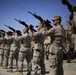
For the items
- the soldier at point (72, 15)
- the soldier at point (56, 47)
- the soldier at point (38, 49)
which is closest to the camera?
the soldier at point (56, 47)

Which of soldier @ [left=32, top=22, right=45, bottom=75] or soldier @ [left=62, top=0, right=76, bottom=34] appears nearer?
soldier @ [left=62, top=0, right=76, bottom=34]

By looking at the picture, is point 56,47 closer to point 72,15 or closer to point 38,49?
point 72,15

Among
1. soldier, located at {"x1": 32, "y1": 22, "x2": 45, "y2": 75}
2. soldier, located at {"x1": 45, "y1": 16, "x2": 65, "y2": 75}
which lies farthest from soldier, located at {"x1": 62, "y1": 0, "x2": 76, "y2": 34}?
soldier, located at {"x1": 32, "y1": 22, "x2": 45, "y2": 75}

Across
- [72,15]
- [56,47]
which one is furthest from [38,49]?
[72,15]

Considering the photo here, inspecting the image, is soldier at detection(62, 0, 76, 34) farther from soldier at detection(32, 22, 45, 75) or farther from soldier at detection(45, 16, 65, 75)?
soldier at detection(32, 22, 45, 75)

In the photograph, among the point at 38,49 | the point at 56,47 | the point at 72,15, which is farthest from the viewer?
the point at 38,49

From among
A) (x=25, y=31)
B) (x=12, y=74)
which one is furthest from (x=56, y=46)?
(x=12, y=74)

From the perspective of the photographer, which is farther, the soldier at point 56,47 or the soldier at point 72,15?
the soldier at point 72,15

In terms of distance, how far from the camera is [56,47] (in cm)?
780

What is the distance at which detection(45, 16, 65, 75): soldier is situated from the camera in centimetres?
768

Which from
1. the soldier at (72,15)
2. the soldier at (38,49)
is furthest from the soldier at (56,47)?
the soldier at (38,49)

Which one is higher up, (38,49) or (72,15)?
(72,15)

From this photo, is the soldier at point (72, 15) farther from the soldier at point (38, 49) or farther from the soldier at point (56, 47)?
the soldier at point (38, 49)

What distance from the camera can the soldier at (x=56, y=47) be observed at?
25.2 feet
